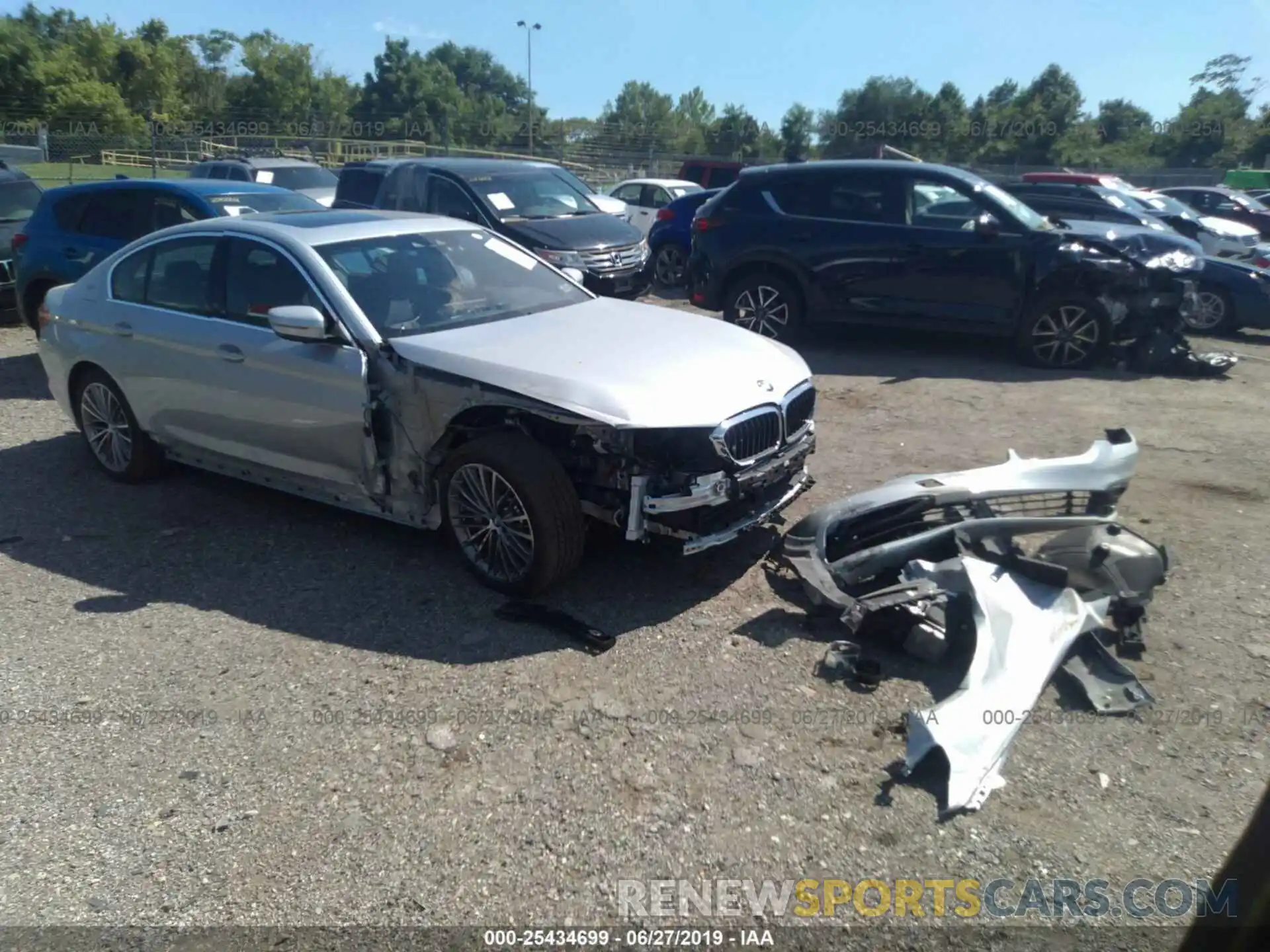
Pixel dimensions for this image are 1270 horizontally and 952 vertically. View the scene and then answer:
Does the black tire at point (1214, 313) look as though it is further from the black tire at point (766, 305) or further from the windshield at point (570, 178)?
the windshield at point (570, 178)

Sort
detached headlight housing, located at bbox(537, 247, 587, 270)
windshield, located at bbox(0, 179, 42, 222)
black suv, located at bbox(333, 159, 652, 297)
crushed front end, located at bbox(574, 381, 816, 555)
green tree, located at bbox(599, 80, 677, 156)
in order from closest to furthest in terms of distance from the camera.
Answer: crushed front end, located at bbox(574, 381, 816, 555) < detached headlight housing, located at bbox(537, 247, 587, 270) < black suv, located at bbox(333, 159, 652, 297) < windshield, located at bbox(0, 179, 42, 222) < green tree, located at bbox(599, 80, 677, 156)

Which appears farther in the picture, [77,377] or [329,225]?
[77,377]

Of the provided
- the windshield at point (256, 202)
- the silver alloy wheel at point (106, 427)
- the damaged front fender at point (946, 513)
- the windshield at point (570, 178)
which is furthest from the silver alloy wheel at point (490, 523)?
the windshield at point (570, 178)

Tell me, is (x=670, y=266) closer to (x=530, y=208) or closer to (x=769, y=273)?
(x=530, y=208)

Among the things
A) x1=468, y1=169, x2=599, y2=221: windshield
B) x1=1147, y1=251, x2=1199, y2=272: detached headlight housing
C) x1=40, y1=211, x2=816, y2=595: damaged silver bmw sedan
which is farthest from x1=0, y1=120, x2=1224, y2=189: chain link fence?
x1=40, y1=211, x2=816, y2=595: damaged silver bmw sedan

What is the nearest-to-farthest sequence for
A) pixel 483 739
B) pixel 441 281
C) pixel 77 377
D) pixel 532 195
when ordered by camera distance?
pixel 483 739
pixel 441 281
pixel 77 377
pixel 532 195

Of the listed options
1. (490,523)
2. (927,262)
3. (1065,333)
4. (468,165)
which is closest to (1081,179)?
(1065,333)

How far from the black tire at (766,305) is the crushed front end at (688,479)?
5820mm

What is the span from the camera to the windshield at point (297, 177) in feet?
56.9

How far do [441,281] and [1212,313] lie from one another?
10.2 m

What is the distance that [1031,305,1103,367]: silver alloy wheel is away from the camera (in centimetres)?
948

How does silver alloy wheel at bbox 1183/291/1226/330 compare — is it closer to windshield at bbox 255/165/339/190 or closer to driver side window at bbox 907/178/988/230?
driver side window at bbox 907/178/988/230

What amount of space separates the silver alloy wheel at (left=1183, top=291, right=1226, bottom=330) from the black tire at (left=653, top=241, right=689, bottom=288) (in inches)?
272

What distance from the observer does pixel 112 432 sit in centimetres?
650
